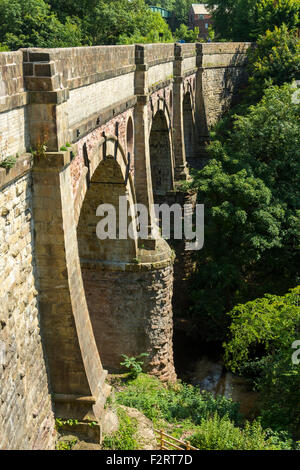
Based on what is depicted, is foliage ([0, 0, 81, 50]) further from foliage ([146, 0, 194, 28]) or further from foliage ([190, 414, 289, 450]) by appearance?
foliage ([146, 0, 194, 28])

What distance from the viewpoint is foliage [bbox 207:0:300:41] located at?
3497 cm

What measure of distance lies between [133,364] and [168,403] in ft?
7.41

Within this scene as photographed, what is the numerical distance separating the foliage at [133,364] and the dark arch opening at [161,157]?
8.73 meters

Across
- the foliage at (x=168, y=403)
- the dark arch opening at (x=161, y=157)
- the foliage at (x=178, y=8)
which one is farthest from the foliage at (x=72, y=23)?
the foliage at (x=178, y=8)

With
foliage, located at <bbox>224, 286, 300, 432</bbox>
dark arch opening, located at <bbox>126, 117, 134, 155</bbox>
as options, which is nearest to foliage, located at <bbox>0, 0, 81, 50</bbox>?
dark arch opening, located at <bbox>126, 117, 134, 155</bbox>

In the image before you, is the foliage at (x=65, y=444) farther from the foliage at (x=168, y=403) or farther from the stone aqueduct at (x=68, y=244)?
the foliage at (x=168, y=403)

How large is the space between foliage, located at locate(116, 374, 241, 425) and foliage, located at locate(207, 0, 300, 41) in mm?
26634

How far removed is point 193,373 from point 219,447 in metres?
10.3

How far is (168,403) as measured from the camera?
1405 cm

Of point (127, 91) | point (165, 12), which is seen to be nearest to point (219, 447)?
point (127, 91)

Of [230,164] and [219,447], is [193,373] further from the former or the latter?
[219,447]

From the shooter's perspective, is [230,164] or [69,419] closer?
[69,419]

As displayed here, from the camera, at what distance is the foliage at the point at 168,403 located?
518 inches

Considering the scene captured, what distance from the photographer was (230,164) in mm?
21250
